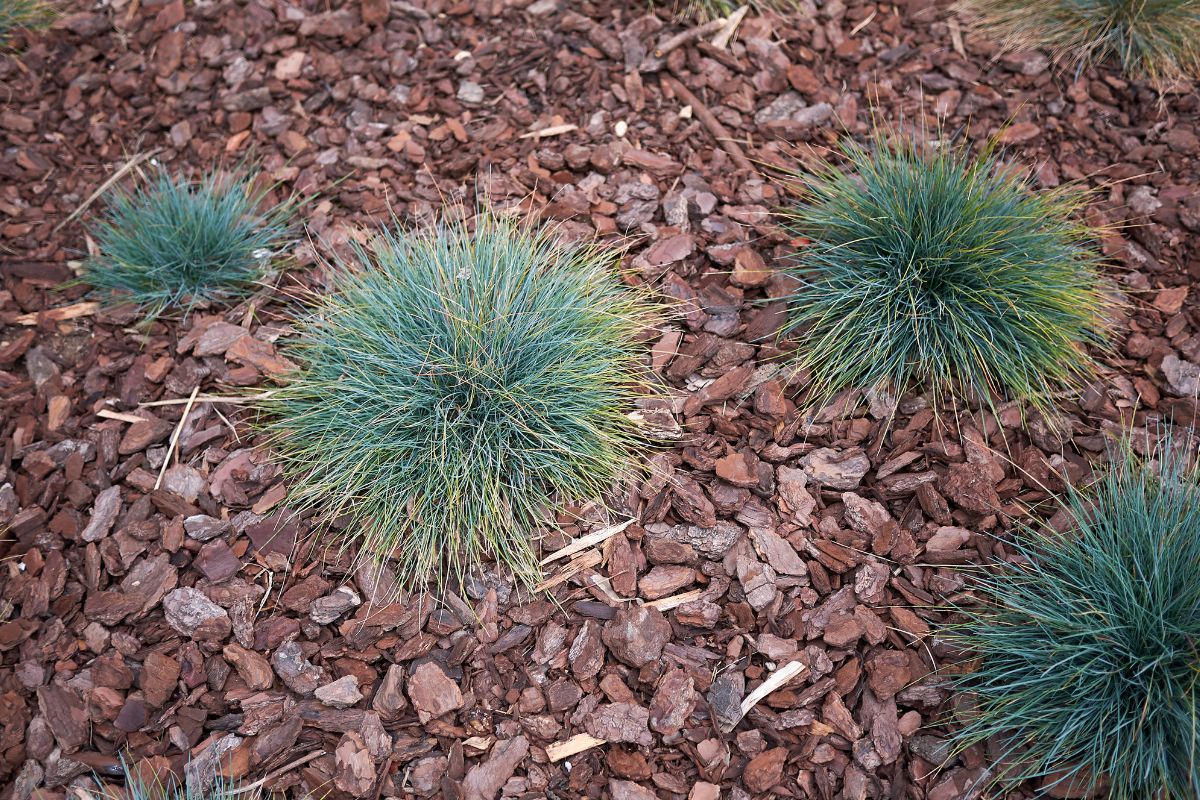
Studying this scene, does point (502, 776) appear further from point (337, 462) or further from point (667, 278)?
point (667, 278)

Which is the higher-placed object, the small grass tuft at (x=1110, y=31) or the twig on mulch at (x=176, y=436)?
the small grass tuft at (x=1110, y=31)

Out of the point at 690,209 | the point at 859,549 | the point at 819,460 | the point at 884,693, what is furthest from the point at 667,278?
the point at 884,693

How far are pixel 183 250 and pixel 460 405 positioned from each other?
1478 mm

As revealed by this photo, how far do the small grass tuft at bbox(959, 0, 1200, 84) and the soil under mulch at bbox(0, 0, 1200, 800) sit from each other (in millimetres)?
125

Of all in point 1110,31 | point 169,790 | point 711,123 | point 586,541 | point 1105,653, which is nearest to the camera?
point 1105,653

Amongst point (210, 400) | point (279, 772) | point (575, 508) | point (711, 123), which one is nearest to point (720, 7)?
point (711, 123)

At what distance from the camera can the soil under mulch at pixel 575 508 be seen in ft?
8.09

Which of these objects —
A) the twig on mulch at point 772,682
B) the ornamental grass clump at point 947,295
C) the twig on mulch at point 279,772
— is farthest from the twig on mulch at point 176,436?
the ornamental grass clump at point 947,295

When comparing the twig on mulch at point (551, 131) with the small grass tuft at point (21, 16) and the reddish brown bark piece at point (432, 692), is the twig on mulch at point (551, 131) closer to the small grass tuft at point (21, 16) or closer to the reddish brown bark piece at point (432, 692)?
the reddish brown bark piece at point (432, 692)

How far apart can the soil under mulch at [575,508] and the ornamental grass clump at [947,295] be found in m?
0.14

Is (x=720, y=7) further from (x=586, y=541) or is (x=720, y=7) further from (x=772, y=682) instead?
(x=772, y=682)

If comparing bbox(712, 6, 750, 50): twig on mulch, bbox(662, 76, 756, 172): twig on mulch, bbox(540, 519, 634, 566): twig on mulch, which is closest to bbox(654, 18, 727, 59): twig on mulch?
bbox(712, 6, 750, 50): twig on mulch

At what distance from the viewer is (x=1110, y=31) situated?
3.89 metres

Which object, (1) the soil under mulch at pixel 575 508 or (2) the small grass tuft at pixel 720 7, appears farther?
(2) the small grass tuft at pixel 720 7
